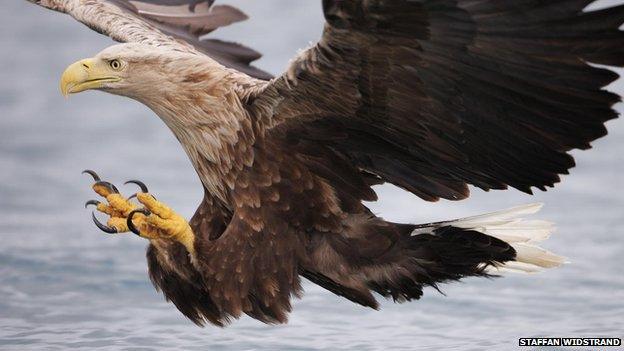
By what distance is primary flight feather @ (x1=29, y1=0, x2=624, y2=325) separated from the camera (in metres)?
4.08

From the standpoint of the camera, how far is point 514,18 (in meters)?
4.05

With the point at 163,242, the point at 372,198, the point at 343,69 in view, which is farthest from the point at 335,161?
the point at 163,242

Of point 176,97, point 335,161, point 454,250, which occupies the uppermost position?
point 176,97

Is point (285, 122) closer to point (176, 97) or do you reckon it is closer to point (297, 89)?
point (297, 89)

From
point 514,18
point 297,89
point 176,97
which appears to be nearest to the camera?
point 514,18

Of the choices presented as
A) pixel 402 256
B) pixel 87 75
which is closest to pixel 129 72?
pixel 87 75

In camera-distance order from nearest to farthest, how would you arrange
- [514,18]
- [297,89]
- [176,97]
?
[514,18] < [297,89] < [176,97]

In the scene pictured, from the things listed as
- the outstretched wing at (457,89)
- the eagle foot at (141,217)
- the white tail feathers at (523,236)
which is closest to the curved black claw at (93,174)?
the eagle foot at (141,217)

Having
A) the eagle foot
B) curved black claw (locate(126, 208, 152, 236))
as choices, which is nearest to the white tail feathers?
the eagle foot

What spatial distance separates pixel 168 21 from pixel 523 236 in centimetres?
254

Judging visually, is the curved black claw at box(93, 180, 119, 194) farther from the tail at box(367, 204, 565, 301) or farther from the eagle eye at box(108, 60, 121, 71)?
the tail at box(367, 204, 565, 301)

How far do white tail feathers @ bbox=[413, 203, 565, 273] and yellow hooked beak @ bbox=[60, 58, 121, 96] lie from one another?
1.66 metres

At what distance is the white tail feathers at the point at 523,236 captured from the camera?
4906 mm

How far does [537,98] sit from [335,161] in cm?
86
